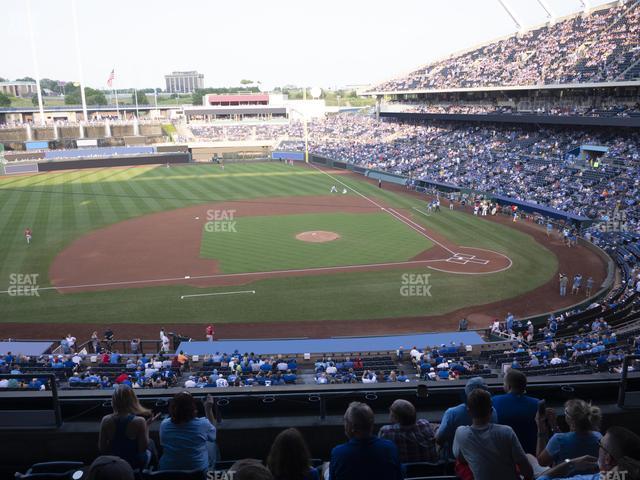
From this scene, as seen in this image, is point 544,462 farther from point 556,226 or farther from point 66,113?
point 66,113

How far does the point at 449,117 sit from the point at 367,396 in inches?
2434

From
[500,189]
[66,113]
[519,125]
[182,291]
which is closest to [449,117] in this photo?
[519,125]

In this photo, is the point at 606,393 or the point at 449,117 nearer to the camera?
the point at 606,393

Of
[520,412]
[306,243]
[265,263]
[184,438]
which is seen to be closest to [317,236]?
[306,243]

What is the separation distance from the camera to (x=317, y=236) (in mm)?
37156

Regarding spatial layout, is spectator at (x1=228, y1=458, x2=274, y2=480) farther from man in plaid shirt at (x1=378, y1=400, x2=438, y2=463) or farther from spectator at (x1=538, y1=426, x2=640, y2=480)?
spectator at (x1=538, y1=426, x2=640, y2=480)

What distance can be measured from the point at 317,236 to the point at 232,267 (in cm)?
852

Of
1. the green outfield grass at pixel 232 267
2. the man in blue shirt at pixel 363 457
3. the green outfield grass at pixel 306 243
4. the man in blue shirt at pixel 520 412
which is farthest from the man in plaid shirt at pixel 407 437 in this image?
the green outfield grass at pixel 306 243

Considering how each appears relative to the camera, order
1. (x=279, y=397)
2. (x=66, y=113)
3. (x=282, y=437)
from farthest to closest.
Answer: (x=66, y=113) < (x=279, y=397) < (x=282, y=437)

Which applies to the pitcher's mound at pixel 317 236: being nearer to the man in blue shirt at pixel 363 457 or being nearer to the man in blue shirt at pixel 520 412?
the man in blue shirt at pixel 520 412

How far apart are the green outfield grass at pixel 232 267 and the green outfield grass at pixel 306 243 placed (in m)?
0.41

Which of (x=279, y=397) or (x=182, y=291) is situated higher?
(x=279, y=397)

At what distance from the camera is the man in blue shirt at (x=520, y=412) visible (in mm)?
5102

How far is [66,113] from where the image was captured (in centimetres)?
11500
